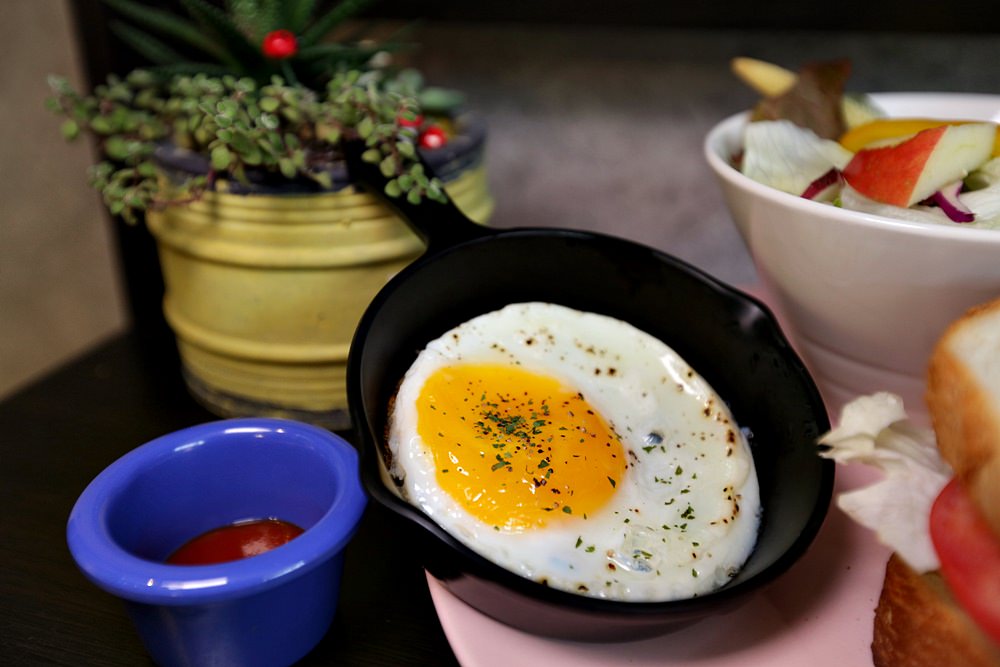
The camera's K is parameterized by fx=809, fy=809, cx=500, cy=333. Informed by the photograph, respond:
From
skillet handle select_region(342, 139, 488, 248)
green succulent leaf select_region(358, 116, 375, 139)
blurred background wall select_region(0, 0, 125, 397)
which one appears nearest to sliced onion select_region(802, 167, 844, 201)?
skillet handle select_region(342, 139, 488, 248)

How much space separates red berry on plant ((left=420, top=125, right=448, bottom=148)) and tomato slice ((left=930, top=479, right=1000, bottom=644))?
2.16 feet

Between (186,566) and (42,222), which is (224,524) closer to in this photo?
(186,566)

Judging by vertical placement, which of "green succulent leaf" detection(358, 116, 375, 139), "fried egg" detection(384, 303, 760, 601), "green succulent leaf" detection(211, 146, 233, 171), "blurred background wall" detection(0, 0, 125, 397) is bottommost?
"blurred background wall" detection(0, 0, 125, 397)

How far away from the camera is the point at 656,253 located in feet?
2.94

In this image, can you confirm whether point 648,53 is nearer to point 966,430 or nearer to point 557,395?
point 557,395

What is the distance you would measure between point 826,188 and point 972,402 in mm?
343

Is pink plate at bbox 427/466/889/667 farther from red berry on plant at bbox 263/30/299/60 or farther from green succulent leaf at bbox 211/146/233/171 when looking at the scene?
red berry on plant at bbox 263/30/299/60

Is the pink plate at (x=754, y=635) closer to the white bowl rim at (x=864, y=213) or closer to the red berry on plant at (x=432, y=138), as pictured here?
the white bowl rim at (x=864, y=213)

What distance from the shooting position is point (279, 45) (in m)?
0.92

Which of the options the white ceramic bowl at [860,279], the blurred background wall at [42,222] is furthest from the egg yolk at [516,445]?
the blurred background wall at [42,222]

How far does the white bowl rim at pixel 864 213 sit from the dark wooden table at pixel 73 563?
51cm

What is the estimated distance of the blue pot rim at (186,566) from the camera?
566 millimetres

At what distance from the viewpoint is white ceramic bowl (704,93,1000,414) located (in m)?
0.69

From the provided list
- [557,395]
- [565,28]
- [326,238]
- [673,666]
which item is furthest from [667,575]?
[565,28]
